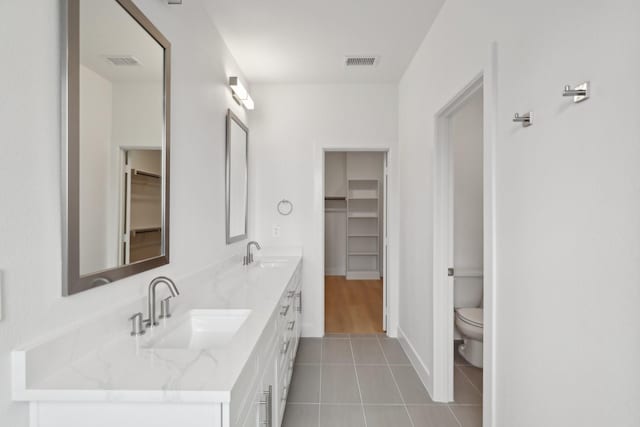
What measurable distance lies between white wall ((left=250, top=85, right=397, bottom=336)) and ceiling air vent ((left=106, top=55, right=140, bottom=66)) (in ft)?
7.23

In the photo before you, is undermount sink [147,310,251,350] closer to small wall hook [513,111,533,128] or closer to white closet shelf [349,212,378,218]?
small wall hook [513,111,533,128]

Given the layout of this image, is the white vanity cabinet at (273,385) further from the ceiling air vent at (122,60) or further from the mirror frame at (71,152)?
the ceiling air vent at (122,60)

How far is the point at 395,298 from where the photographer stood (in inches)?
142

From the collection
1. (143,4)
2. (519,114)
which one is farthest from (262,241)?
(519,114)

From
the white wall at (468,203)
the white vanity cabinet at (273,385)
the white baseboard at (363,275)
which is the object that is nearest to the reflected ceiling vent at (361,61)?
the white wall at (468,203)

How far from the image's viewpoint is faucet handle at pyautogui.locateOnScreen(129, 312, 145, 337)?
1.34 meters

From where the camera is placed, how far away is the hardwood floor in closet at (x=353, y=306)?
12.8 feet

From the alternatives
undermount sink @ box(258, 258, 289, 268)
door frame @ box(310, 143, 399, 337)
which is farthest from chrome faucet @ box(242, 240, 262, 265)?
door frame @ box(310, 143, 399, 337)

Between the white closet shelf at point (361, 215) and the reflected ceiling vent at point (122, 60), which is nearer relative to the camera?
the reflected ceiling vent at point (122, 60)

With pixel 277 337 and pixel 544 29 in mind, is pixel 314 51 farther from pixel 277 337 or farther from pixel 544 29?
pixel 277 337

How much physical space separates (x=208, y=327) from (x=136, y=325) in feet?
1.12

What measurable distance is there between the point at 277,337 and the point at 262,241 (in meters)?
1.90

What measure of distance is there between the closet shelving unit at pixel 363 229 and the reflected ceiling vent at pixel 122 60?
544cm

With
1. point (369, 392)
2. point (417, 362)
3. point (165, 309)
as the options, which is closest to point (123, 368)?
point (165, 309)
